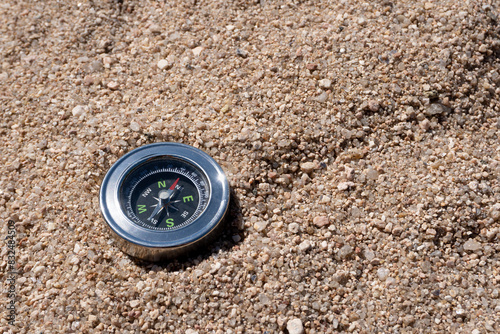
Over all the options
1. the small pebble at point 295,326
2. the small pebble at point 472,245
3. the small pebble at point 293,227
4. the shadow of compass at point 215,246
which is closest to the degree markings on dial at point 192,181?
the shadow of compass at point 215,246

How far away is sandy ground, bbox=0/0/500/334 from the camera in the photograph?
2312mm

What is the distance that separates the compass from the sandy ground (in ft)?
0.42

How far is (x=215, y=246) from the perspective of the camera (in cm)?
246

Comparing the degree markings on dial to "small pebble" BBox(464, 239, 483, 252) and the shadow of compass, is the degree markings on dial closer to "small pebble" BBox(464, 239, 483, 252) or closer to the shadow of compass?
the shadow of compass

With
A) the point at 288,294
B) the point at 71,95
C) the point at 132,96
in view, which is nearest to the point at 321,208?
the point at 288,294

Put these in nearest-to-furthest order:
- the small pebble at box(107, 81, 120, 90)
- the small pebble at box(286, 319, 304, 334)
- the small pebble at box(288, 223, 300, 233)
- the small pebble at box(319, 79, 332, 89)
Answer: the small pebble at box(286, 319, 304, 334), the small pebble at box(288, 223, 300, 233), the small pebble at box(319, 79, 332, 89), the small pebble at box(107, 81, 120, 90)

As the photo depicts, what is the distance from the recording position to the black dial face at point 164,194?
243 centimetres

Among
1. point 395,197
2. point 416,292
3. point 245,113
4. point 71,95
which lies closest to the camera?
point 416,292

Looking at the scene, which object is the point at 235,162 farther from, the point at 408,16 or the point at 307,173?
the point at 408,16

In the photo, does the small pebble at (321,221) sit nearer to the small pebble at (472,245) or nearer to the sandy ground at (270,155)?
the sandy ground at (270,155)

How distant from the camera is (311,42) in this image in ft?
9.74

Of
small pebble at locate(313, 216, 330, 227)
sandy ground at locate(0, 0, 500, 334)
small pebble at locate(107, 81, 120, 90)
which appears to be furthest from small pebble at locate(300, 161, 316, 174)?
small pebble at locate(107, 81, 120, 90)

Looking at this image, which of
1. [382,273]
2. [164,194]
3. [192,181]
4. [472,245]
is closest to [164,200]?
[164,194]

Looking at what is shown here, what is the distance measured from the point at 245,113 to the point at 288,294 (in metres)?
0.96
